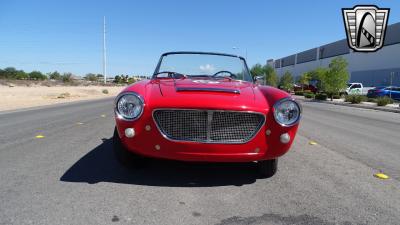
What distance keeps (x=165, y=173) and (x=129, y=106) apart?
0.90 m

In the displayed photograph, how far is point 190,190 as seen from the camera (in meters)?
3.68

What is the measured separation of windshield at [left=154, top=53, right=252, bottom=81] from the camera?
5.64 meters

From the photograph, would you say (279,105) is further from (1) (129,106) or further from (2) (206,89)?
(1) (129,106)

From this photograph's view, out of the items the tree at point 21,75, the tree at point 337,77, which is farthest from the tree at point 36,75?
the tree at point 337,77

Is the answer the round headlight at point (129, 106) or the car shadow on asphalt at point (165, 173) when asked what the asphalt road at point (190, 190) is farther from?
the round headlight at point (129, 106)

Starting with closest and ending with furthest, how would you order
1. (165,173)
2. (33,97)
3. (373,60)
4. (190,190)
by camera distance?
1. (190,190)
2. (165,173)
3. (33,97)
4. (373,60)

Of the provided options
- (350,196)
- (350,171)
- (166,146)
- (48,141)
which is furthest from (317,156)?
(48,141)

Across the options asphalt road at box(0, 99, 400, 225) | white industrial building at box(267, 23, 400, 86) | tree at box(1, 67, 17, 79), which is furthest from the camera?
tree at box(1, 67, 17, 79)

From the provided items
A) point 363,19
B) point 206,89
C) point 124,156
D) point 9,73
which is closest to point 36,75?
point 9,73

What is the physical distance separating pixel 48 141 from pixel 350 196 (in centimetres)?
491

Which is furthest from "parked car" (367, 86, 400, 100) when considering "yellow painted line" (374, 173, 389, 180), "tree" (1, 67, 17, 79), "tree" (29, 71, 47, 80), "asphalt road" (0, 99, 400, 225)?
"tree" (29, 71, 47, 80)

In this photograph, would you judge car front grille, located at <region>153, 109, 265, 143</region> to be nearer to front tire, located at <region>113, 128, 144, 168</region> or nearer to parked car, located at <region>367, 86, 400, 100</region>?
front tire, located at <region>113, 128, 144, 168</region>

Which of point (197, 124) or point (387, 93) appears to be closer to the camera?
point (197, 124)

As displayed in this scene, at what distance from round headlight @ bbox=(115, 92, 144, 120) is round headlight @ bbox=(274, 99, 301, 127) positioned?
133 centimetres
